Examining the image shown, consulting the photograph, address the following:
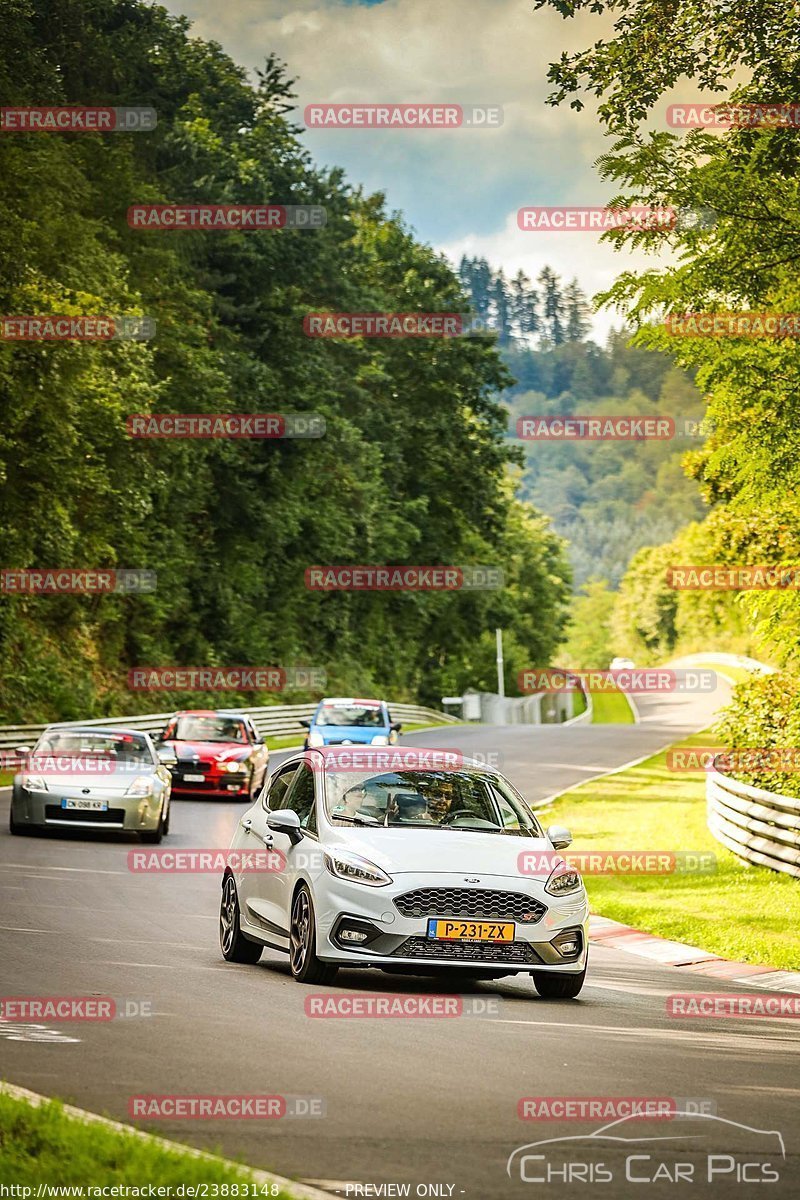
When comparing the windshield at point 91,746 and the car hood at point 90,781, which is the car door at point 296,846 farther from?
the windshield at point 91,746

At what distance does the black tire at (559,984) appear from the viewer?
11758 millimetres

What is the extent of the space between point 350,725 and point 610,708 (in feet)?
255

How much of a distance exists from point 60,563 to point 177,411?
11.4 metres

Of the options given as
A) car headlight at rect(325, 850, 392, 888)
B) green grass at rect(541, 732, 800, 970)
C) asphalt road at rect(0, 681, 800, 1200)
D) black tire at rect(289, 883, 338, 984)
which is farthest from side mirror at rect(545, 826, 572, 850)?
green grass at rect(541, 732, 800, 970)

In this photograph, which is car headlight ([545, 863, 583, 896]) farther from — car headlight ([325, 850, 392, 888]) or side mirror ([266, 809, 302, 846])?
side mirror ([266, 809, 302, 846])

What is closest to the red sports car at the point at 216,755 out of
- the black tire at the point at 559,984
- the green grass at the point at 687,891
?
the green grass at the point at 687,891

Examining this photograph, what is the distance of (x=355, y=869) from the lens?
37.1 feet

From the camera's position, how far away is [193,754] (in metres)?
31.1

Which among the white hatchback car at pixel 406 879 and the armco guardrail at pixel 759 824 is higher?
the white hatchback car at pixel 406 879

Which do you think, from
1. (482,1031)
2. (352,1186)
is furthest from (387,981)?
(352,1186)

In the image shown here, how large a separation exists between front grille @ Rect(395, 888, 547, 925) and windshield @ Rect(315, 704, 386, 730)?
85.2ft

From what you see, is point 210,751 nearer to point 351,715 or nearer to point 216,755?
point 216,755

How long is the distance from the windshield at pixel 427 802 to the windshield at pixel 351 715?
2470 cm

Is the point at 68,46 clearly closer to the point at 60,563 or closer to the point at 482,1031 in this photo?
the point at 60,563
